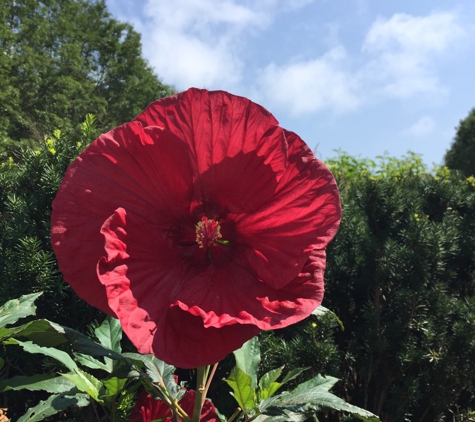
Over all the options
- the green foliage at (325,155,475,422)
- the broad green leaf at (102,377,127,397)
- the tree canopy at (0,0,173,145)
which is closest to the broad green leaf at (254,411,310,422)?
the broad green leaf at (102,377,127,397)

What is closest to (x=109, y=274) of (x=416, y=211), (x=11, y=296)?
(x=11, y=296)

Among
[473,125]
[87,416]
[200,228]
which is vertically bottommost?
[87,416]

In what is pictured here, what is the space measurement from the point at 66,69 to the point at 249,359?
21.6 m

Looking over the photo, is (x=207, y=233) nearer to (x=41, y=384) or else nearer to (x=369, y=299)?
(x=41, y=384)

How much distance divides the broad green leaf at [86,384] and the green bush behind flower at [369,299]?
18.2 inches

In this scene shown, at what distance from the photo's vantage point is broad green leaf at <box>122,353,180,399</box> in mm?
1152

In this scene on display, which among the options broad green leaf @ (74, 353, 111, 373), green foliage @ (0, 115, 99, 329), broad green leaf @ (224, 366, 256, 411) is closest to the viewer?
broad green leaf @ (224, 366, 256, 411)

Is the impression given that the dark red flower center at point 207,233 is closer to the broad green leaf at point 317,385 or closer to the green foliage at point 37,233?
the broad green leaf at point 317,385

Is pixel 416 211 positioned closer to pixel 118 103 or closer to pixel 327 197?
pixel 327 197

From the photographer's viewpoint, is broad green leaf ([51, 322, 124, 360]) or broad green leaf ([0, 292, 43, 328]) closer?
broad green leaf ([51, 322, 124, 360])

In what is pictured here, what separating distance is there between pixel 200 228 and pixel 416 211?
2.19 metres

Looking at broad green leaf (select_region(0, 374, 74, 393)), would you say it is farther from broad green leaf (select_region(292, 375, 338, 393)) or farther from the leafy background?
broad green leaf (select_region(292, 375, 338, 393))

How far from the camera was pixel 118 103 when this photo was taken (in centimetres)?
2219

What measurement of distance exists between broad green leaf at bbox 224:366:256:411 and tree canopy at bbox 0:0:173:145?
1615cm
